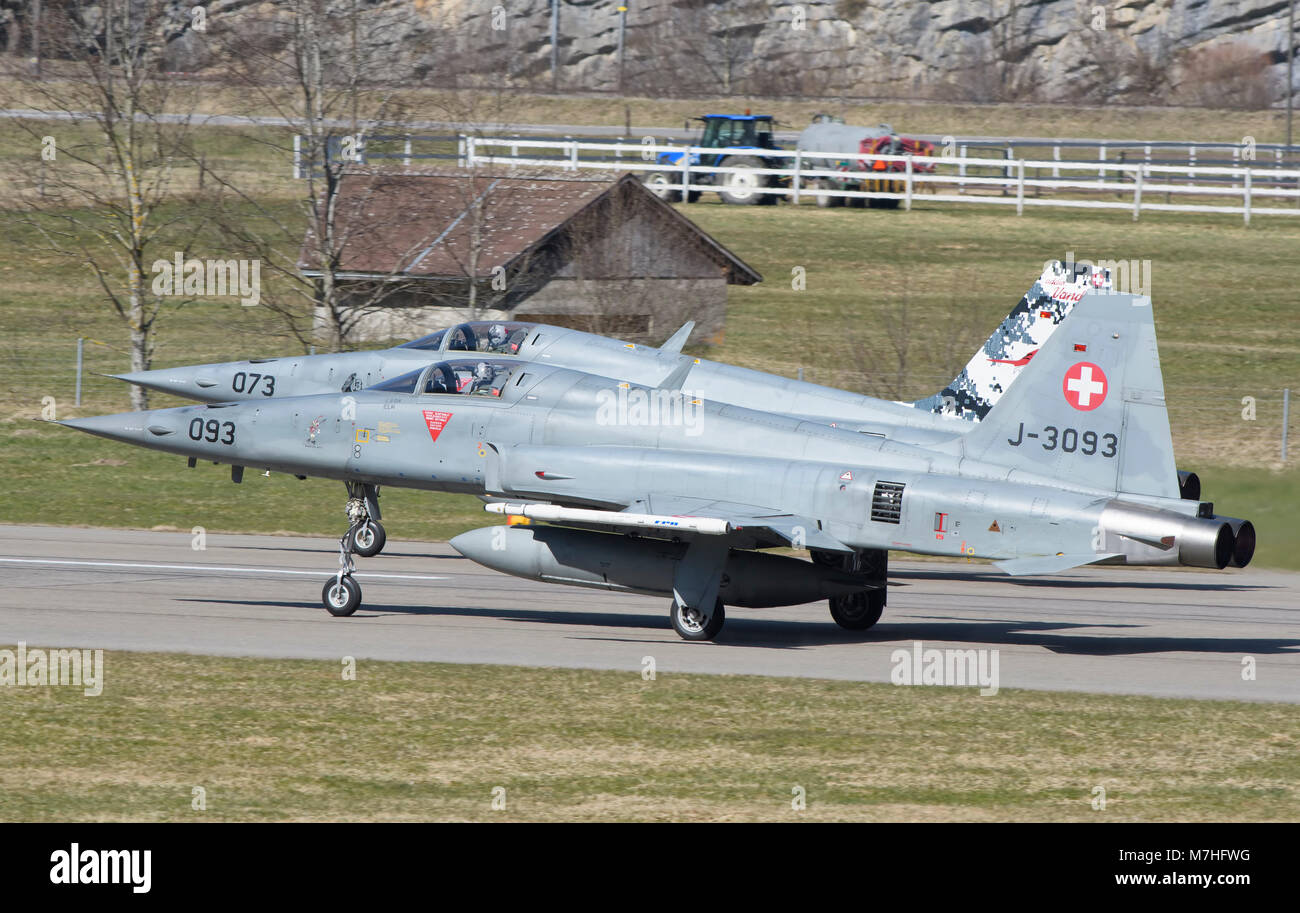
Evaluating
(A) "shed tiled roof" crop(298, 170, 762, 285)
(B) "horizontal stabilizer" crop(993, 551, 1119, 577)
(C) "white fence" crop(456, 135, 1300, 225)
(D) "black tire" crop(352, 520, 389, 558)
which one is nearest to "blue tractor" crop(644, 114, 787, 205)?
(C) "white fence" crop(456, 135, 1300, 225)

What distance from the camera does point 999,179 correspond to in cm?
5059

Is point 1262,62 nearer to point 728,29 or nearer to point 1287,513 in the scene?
point 728,29

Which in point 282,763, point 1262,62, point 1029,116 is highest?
point 1262,62

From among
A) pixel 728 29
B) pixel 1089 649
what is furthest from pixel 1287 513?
pixel 728 29

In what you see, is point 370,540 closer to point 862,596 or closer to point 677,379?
point 677,379

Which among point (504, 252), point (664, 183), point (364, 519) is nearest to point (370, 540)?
point (364, 519)

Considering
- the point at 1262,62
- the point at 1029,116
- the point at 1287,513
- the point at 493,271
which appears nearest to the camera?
the point at 1287,513

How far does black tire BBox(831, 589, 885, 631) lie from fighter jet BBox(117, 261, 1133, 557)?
7.85ft

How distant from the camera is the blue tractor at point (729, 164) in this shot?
174ft

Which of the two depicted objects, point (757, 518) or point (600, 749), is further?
point (757, 518)

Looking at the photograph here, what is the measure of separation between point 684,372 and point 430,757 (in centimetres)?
740

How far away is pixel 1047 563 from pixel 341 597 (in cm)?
775

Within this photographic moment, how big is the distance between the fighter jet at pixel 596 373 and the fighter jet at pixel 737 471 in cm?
148

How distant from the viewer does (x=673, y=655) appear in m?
16.3
